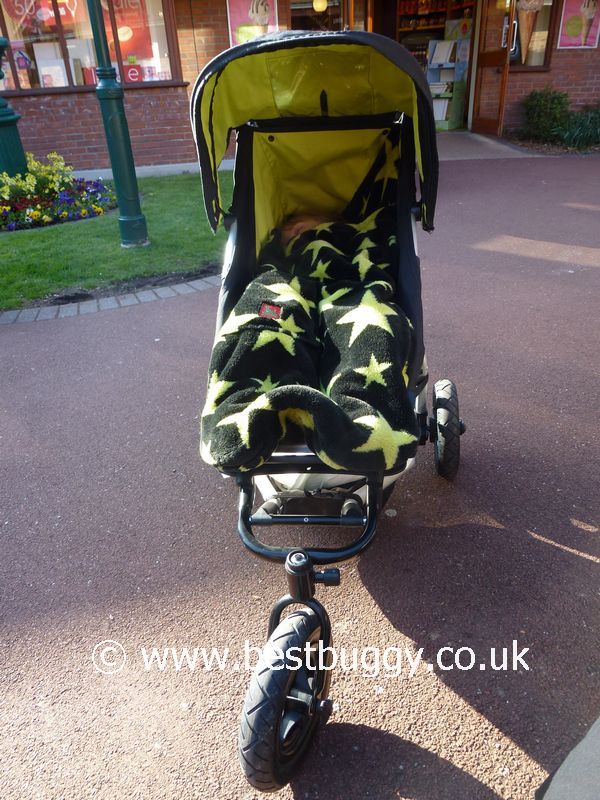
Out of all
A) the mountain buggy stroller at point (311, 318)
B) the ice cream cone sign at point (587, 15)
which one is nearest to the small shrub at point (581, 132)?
the ice cream cone sign at point (587, 15)

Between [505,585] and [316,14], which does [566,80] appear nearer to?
[316,14]

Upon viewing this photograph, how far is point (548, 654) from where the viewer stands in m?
1.94

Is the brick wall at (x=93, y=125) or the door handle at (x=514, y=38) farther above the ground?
the door handle at (x=514, y=38)

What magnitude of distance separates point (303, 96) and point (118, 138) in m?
3.61

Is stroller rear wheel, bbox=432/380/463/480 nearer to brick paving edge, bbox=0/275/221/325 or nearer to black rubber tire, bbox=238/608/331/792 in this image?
black rubber tire, bbox=238/608/331/792

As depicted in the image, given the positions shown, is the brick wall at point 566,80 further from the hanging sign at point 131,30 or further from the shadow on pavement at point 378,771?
the shadow on pavement at point 378,771

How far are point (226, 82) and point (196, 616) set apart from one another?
88.9 inches

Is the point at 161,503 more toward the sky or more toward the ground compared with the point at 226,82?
more toward the ground

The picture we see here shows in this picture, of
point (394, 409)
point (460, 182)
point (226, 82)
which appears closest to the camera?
point (394, 409)

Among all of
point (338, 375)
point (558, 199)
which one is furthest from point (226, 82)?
point (558, 199)

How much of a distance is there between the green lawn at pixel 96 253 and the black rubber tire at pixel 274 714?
440 centimetres

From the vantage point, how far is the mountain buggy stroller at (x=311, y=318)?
1.58 metres

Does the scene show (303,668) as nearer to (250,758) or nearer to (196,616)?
(250,758)

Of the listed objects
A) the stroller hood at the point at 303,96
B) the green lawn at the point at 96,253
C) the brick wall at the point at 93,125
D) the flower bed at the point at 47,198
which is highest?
the stroller hood at the point at 303,96
